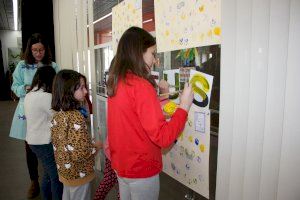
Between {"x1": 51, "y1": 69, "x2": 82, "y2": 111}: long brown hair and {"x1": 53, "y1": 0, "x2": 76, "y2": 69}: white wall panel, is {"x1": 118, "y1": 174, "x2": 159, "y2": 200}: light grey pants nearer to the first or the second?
{"x1": 51, "y1": 69, "x2": 82, "y2": 111}: long brown hair

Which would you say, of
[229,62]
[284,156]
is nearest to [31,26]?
[229,62]

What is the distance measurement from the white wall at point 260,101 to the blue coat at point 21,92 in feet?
7.07

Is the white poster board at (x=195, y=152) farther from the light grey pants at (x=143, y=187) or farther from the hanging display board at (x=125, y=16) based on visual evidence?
the hanging display board at (x=125, y=16)

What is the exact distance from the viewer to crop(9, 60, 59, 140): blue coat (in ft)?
8.79

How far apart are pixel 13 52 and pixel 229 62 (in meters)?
15.0

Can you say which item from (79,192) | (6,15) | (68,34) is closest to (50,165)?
(79,192)

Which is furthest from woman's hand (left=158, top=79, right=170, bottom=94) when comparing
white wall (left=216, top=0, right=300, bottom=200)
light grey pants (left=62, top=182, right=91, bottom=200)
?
light grey pants (left=62, top=182, right=91, bottom=200)

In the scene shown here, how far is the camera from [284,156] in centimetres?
99

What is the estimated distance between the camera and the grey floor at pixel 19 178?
1858 millimetres

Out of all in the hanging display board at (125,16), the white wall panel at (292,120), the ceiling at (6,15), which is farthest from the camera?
the ceiling at (6,15)

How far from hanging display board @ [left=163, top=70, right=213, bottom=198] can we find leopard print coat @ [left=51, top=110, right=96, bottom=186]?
2.00ft

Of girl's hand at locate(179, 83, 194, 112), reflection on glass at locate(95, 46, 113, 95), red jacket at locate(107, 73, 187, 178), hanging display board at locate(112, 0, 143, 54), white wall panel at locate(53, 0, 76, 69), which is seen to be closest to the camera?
red jacket at locate(107, 73, 187, 178)

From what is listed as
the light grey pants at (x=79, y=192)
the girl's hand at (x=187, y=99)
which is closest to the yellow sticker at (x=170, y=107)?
the girl's hand at (x=187, y=99)

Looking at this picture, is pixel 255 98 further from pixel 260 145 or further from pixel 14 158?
pixel 14 158
